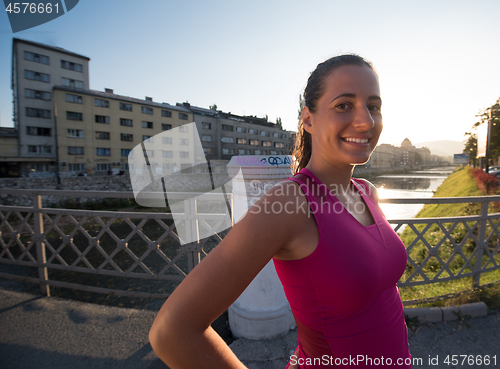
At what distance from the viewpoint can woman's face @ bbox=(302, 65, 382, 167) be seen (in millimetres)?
922

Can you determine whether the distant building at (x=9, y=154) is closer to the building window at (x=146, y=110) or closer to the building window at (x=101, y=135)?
the building window at (x=101, y=135)

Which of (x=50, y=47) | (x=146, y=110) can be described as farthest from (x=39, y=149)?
(x=146, y=110)

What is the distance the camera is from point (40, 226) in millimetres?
3549

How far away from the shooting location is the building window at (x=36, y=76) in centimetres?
3600

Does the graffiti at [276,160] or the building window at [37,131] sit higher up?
the building window at [37,131]

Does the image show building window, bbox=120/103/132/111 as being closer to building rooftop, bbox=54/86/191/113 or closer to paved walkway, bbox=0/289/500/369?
building rooftop, bbox=54/86/191/113

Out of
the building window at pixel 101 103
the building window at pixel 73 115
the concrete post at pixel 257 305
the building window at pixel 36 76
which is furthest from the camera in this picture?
the building window at pixel 101 103

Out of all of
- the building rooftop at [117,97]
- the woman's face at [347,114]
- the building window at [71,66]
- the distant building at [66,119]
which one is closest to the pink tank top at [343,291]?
the woman's face at [347,114]

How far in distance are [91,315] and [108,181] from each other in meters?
32.4

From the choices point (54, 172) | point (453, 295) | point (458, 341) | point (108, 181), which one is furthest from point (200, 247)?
point (54, 172)

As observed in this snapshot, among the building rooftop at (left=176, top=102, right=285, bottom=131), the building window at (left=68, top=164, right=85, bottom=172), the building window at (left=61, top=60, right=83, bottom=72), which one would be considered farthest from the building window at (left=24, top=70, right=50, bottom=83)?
the building rooftop at (left=176, top=102, right=285, bottom=131)

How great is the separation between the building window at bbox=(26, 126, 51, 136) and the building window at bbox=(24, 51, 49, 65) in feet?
35.1

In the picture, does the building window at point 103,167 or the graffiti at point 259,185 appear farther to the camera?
the building window at point 103,167

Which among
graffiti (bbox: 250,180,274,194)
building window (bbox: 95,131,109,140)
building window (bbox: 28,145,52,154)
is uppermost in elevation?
building window (bbox: 95,131,109,140)
